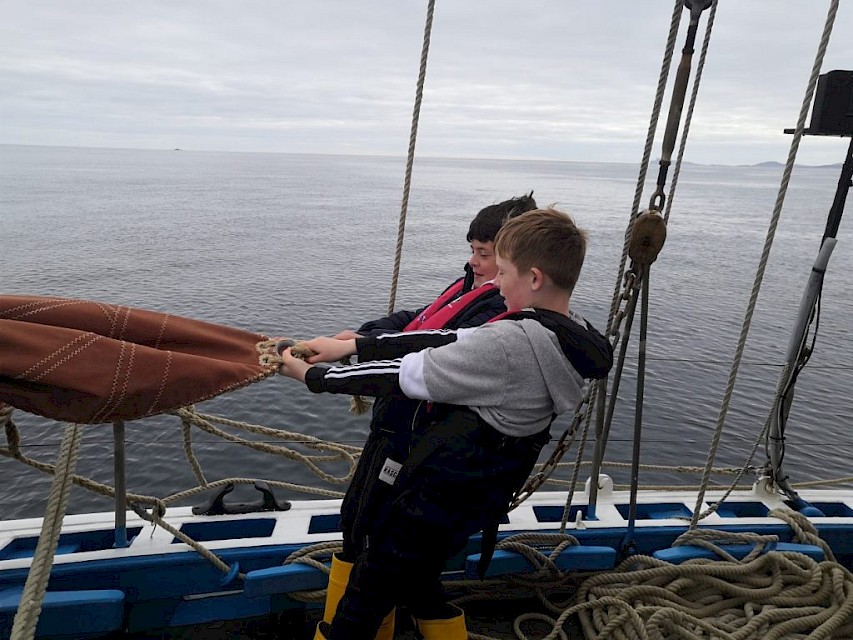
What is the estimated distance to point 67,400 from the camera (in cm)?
180

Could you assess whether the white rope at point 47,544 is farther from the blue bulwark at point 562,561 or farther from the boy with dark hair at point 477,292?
the blue bulwark at point 562,561

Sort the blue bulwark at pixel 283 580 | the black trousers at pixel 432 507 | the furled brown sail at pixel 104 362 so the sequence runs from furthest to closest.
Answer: the blue bulwark at pixel 283 580 < the black trousers at pixel 432 507 < the furled brown sail at pixel 104 362

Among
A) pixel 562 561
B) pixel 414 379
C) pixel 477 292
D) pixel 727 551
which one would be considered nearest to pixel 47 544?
pixel 414 379

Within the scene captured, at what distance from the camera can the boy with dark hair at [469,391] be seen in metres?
1.88

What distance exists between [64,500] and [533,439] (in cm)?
165

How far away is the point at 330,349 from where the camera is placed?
2.11m

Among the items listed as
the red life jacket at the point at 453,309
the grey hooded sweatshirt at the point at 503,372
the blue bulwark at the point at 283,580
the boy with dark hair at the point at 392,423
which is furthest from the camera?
the blue bulwark at the point at 283,580

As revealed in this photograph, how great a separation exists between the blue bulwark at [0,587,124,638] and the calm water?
5.43 m

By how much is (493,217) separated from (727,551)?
231 cm

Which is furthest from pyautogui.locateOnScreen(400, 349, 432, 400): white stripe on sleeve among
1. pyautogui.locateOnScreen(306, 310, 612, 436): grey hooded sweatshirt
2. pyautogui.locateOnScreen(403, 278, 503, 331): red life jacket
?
pyautogui.locateOnScreen(403, 278, 503, 331): red life jacket

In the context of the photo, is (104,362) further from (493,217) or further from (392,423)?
(493,217)

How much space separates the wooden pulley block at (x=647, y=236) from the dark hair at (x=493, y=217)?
0.49 metres

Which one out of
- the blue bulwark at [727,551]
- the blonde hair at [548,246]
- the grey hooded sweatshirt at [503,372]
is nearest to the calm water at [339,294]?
the blue bulwark at [727,551]

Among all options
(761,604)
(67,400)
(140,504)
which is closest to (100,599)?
(140,504)
